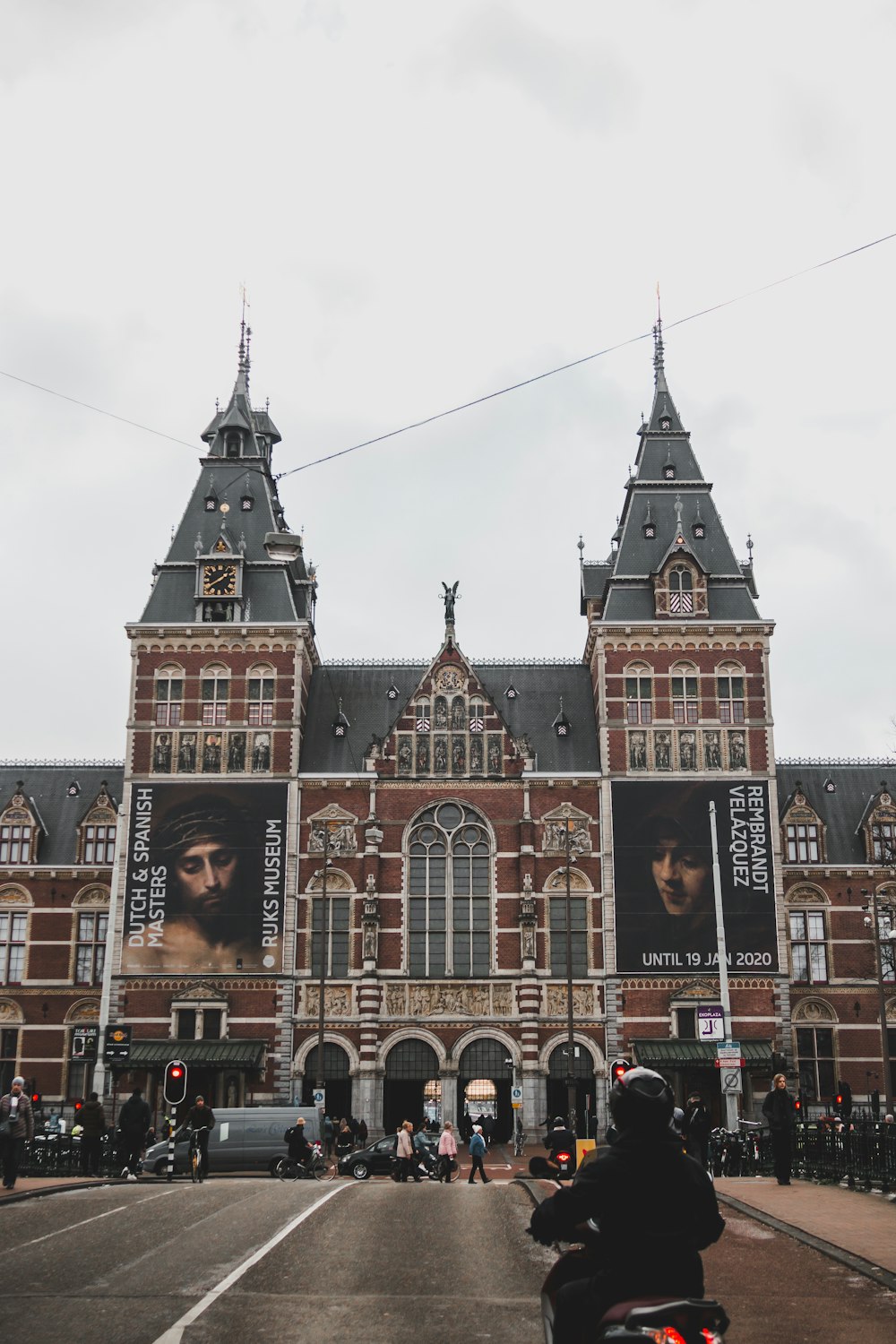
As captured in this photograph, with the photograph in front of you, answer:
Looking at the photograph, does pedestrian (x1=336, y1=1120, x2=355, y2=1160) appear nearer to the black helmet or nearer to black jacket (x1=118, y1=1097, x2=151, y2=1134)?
black jacket (x1=118, y1=1097, x2=151, y2=1134)

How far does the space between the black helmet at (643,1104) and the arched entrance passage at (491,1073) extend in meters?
45.3

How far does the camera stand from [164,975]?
5125 centimetres

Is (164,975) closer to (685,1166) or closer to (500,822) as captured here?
(500,822)

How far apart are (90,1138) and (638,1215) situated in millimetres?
24188

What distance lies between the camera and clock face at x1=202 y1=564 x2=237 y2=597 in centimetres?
5597

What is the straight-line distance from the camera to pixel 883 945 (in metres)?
53.8

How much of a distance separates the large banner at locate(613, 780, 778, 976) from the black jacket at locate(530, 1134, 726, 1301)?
45.3 m

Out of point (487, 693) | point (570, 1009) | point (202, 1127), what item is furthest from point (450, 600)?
point (202, 1127)

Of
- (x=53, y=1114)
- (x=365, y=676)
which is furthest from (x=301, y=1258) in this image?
(x=365, y=676)

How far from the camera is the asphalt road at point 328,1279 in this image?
10492 millimetres

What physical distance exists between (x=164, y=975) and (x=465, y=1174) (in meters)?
16.7

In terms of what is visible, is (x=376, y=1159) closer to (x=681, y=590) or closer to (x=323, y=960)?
(x=323, y=960)

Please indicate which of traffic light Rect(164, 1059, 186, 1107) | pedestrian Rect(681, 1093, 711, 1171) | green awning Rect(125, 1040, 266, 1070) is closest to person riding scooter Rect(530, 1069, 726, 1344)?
pedestrian Rect(681, 1093, 711, 1171)

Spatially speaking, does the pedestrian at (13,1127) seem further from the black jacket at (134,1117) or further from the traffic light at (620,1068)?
the traffic light at (620,1068)
